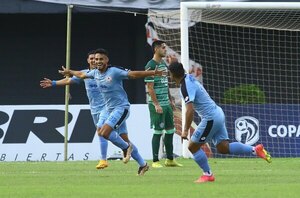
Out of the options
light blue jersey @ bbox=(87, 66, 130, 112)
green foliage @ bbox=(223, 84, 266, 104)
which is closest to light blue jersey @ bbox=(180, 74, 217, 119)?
light blue jersey @ bbox=(87, 66, 130, 112)

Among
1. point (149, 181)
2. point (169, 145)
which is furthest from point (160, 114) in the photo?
point (149, 181)

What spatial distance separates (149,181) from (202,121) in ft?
3.89

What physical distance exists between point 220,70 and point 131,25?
387 cm

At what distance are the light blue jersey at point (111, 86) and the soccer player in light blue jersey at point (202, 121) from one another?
2803mm

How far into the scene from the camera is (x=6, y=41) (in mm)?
32469

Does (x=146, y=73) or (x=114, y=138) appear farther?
(x=114, y=138)

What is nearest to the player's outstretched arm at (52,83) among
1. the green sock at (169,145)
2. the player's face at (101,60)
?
the player's face at (101,60)

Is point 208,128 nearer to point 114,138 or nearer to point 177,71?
point 177,71

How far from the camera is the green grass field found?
12.4 m

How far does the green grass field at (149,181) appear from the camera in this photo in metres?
12.4

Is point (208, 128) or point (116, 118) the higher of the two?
point (116, 118)

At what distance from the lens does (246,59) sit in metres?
30.5

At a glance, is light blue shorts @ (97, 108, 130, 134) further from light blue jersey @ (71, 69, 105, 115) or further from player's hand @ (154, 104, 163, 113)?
light blue jersey @ (71, 69, 105, 115)

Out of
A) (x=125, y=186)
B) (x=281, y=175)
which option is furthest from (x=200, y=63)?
(x=125, y=186)
